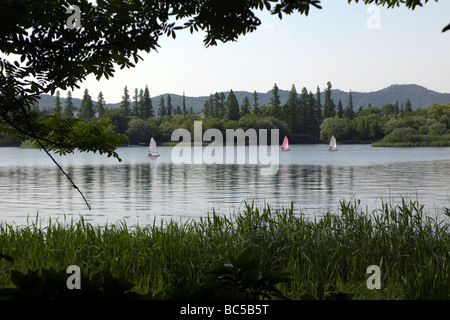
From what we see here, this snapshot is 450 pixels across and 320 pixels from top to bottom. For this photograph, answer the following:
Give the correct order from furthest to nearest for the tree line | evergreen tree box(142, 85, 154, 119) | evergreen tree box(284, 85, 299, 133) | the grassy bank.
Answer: evergreen tree box(142, 85, 154, 119), evergreen tree box(284, 85, 299, 133), the tree line, the grassy bank

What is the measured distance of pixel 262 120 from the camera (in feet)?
485

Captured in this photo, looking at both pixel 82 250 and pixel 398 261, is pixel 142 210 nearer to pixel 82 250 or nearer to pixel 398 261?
pixel 82 250

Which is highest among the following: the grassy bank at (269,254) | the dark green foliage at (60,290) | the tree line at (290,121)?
the tree line at (290,121)

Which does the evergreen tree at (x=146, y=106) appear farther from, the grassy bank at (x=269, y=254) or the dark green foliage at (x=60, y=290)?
the dark green foliage at (x=60, y=290)

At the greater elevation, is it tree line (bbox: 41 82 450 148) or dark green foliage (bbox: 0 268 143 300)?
tree line (bbox: 41 82 450 148)

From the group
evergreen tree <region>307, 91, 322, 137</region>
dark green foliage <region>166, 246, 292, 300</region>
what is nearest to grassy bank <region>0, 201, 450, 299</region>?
dark green foliage <region>166, 246, 292, 300</region>

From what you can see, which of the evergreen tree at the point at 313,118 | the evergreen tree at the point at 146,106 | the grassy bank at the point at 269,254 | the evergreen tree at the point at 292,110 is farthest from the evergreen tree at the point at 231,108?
the grassy bank at the point at 269,254

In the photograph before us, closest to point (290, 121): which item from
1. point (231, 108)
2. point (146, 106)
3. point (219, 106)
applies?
point (231, 108)

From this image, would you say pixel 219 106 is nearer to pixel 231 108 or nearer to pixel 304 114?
pixel 231 108

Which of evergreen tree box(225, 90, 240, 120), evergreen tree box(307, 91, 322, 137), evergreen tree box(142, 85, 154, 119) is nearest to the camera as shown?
evergreen tree box(225, 90, 240, 120)

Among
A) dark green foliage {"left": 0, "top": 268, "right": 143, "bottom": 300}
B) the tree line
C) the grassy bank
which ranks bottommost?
the grassy bank

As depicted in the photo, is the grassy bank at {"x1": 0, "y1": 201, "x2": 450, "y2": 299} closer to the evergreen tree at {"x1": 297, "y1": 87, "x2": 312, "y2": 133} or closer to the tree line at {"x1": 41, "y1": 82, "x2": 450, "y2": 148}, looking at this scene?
the tree line at {"x1": 41, "y1": 82, "x2": 450, "y2": 148}

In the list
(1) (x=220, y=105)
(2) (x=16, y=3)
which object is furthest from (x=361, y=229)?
(1) (x=220, y=105)

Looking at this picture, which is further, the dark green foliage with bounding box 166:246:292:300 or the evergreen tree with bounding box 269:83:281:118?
the evergreen tree with bounding box 269:83:281:118
